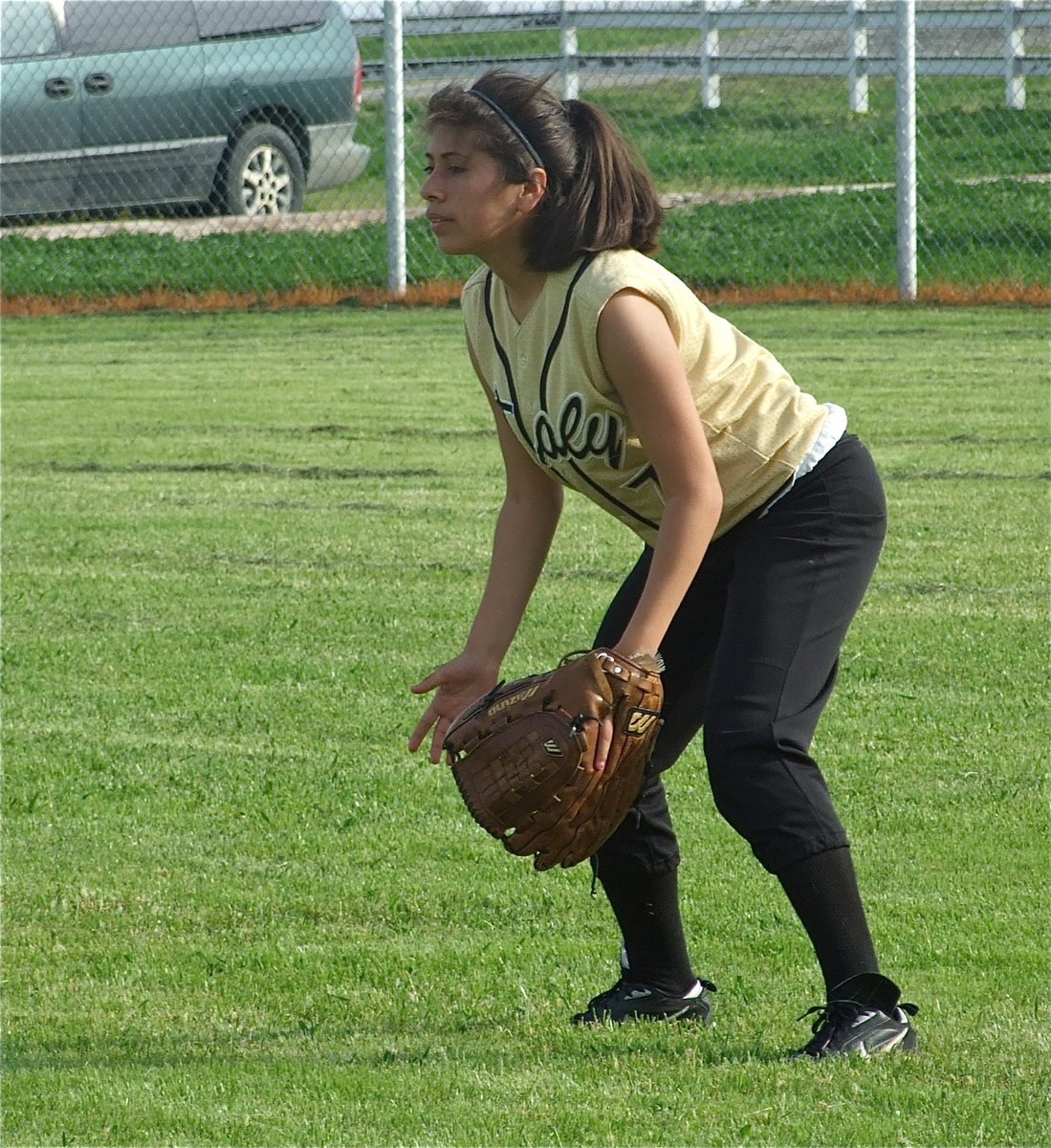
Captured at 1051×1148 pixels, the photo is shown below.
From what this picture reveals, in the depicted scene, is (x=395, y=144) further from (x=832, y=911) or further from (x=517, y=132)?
(x=832, y=911)

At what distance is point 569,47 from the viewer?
55.7 ft

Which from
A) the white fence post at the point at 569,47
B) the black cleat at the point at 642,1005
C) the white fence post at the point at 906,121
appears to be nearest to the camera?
the black cleat at the point at 642,1005

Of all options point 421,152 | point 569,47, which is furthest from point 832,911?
point 569,47

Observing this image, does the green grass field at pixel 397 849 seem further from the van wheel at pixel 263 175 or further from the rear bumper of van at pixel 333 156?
the rear bumper of van at pixel 333 156

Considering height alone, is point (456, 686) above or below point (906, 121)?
below

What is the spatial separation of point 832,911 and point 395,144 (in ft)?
39.7

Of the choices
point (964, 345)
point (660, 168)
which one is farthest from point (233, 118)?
point (964, 345)

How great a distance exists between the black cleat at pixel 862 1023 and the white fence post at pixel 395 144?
1200 centimetres

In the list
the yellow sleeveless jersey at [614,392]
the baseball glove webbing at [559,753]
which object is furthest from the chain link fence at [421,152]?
the baseball glove webbing at [559,753]

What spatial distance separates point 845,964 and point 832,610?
56 centimetres

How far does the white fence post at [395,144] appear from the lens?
573 inches

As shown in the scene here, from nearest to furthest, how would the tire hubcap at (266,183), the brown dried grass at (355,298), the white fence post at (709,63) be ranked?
the brown dried grass at (355,298) < the tire hubcap at (266,183) < the white fence post at (709,63)

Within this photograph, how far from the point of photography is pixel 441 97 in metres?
3.16

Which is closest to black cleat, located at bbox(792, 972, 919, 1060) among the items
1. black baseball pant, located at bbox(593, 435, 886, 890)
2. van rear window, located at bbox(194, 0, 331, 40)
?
black baseball pant, located at bbox(593, 435, 886, 890)
